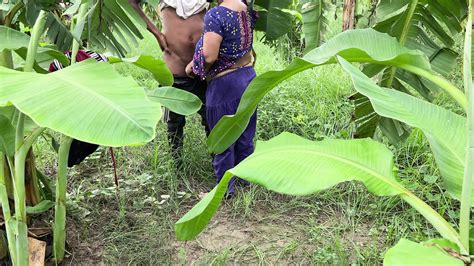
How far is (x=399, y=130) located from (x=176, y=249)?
1091 millimetres

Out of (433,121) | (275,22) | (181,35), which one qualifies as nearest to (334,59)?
(433,121)

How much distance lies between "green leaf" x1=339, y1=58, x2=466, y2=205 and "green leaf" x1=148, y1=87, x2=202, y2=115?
2.27 ft

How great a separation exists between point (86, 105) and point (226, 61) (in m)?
1.37

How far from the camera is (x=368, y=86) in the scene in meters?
1.06

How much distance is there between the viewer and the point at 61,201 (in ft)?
5.92

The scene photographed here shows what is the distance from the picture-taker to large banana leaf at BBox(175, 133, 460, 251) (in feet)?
3.16

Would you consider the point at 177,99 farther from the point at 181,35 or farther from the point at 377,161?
the point at 181,35

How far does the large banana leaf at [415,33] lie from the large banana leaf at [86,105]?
105cm

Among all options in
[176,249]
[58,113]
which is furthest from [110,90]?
[176,249]

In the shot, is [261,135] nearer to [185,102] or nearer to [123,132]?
[185,102]

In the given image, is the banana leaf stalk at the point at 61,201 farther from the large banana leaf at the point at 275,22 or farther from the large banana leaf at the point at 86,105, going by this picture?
the large banana leaf at the point at 275,22

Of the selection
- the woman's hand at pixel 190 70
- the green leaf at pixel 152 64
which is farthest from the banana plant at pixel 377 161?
the woman's hand at pixel 190 70

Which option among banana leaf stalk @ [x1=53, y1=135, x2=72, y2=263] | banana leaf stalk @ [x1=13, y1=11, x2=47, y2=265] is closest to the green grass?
banana leaf stalk @ [x1=53, y1=135, x2=72, y2=263]

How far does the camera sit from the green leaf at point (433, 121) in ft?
3.45
